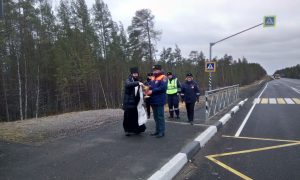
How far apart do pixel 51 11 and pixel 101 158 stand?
3670 centimetres

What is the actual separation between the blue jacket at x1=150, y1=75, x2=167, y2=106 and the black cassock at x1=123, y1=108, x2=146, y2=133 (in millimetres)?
584

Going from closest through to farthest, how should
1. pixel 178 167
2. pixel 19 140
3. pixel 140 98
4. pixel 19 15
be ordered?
pixel 178 167, pixel 19 140, pixel 140 98, pixel 19 15

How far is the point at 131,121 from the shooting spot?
9.03 meters

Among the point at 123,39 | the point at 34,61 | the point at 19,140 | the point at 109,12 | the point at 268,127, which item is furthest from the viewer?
the point at 123,39

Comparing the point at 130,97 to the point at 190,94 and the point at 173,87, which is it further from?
the point at 173,87

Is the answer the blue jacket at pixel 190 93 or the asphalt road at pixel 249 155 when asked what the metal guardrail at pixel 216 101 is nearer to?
the blue jacket at pixel 190 93

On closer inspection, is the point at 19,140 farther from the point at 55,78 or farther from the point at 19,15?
the point at 55,78

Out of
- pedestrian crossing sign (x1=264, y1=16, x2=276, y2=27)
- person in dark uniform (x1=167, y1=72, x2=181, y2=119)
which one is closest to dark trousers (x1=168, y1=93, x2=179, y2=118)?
person in dark uniform (x1=167, y1=72, x2=181, y2=119)

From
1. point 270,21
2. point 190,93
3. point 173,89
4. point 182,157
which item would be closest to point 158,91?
point 182,157

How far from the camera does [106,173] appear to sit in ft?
19.0

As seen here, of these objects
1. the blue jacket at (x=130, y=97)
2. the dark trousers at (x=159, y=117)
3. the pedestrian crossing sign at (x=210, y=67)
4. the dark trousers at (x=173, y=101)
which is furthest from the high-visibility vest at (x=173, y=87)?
the pedestrian crossing sign at (x=210, y=67)

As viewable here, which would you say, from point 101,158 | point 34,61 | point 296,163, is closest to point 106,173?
point 101,158

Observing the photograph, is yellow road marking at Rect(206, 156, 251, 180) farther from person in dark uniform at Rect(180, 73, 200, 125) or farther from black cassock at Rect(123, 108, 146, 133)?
person in dark uniform at Rect(180, 73, 200, 125)

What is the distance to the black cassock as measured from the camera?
891cm
